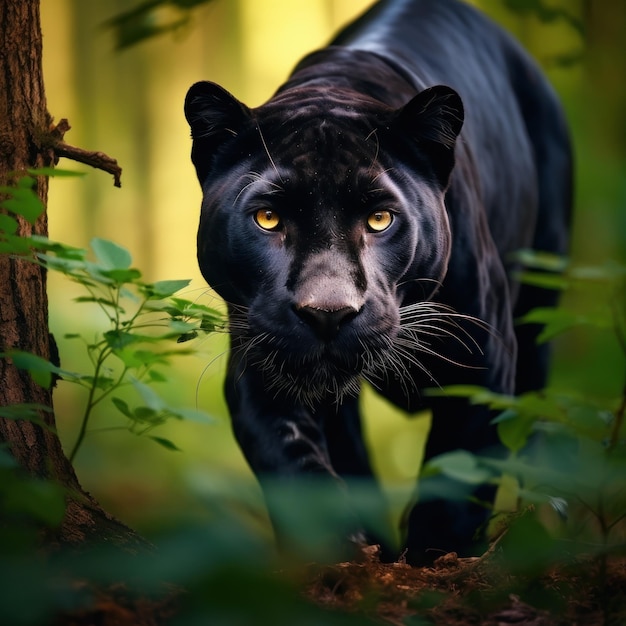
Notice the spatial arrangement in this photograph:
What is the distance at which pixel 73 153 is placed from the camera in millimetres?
1855

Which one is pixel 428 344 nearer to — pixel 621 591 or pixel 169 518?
pixel 621 591

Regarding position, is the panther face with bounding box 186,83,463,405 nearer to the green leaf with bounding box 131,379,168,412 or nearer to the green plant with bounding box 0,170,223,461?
the green plant with bounding box 0,170,223,461

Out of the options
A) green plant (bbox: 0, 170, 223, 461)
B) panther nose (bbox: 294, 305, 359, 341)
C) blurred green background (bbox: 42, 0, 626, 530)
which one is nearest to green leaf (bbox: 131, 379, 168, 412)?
green plant (bbox: 0, 170, 223, 461)

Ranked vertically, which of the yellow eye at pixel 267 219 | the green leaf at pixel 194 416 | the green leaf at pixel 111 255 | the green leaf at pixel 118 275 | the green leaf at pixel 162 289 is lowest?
the green leaf at pixel 194 416

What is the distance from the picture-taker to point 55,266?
4.89ft

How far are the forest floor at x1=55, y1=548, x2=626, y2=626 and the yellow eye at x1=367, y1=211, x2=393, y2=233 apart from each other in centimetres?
77

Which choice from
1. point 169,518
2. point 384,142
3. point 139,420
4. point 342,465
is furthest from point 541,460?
point 342,465

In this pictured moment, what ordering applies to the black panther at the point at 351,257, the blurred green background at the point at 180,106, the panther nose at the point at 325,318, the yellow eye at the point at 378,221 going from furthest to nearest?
the blurred green background at the point at 180,106
the yellow eye at the point at 378,221
the black panther at the point at 351,257
the panther nose at the point at 325,318

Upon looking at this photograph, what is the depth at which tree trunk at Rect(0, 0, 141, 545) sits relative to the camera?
158cm

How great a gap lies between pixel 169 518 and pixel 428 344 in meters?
1.59

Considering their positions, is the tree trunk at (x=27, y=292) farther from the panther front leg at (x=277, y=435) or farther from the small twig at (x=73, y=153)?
the panther front leg at (x=277, y=435)

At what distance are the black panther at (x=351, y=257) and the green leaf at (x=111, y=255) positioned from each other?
1.22ft

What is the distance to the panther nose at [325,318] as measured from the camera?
1.78m

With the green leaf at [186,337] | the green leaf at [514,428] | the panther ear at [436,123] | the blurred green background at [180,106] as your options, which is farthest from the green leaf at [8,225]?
the blurred green background at [180,106]
